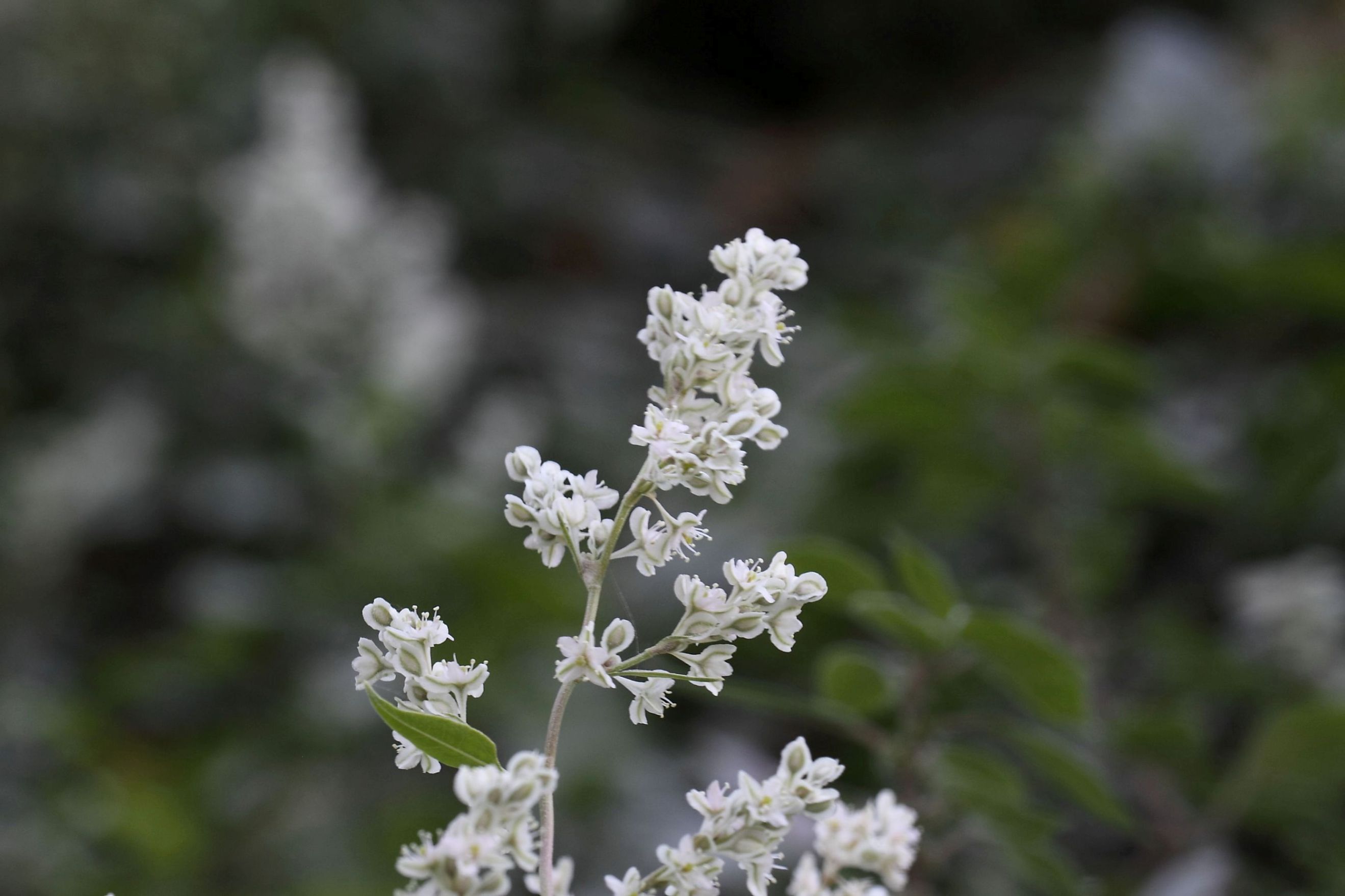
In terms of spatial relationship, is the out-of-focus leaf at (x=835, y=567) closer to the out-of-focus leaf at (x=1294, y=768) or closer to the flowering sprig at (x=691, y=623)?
the flowering sprig at (x=691, y=623)

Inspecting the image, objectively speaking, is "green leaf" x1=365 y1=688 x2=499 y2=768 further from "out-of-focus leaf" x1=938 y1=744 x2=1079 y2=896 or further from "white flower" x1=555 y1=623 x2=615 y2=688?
"out-of-focus leaf" x1=938 y1=744 x2=1079 y2=896

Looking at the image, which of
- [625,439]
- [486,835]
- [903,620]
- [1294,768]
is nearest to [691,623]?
[486,835]

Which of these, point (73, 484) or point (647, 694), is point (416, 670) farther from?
point (73, 484)

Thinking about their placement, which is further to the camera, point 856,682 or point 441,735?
point 856,682

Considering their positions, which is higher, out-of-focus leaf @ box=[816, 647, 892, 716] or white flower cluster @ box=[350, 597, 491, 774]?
out-of-focus leaf @ box=[816, 647, 892, 716]

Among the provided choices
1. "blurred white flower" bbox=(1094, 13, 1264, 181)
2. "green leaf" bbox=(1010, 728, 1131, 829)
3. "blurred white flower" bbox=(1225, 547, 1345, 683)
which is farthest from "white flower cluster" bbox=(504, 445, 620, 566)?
"blurred white flower" bbox=(1094, 13, 1264, 181)

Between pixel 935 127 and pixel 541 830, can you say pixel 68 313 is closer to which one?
pixel 935 127
